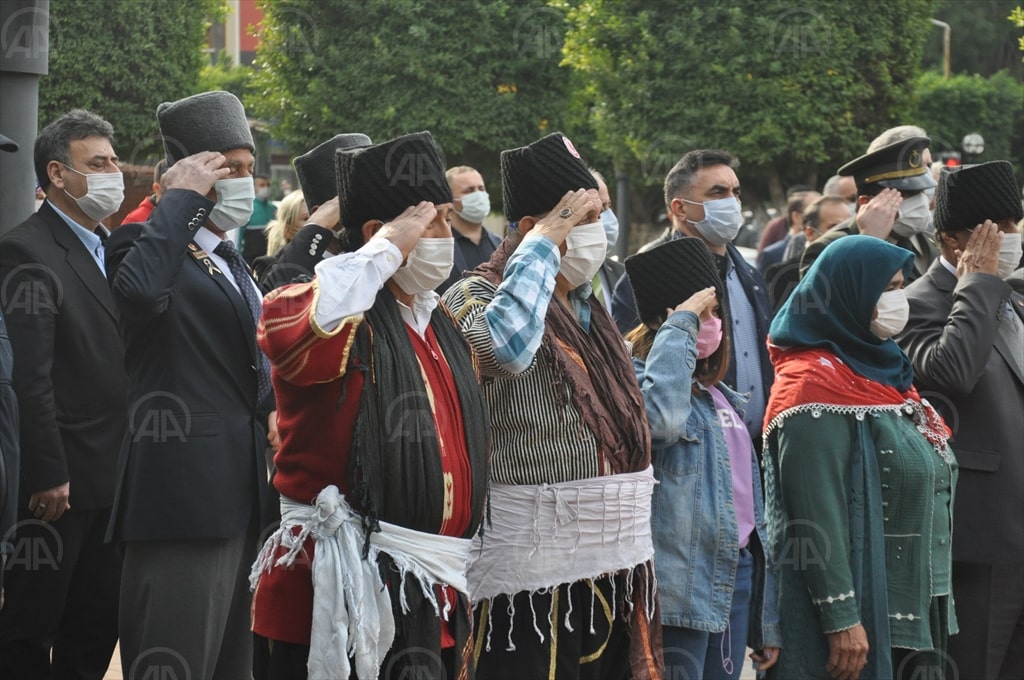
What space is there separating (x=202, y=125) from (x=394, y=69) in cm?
1717

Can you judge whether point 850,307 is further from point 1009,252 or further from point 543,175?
point 1009,252

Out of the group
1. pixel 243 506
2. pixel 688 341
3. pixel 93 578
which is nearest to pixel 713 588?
pixel 688 341

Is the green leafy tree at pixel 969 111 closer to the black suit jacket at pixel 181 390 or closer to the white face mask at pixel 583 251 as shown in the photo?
the white face mask at pixel 583 251

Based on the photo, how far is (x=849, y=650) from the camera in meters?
4.41

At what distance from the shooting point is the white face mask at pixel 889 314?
4621mm

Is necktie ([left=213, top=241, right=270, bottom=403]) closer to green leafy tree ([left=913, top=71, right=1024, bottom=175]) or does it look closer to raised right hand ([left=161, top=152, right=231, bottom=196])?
raised right hand ([left=161, top=152, right=231, bottom=196])

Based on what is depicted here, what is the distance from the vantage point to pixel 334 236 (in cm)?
529

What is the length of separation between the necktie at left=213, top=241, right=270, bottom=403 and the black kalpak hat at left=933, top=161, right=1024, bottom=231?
2783 mm

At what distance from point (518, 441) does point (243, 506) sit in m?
0.88

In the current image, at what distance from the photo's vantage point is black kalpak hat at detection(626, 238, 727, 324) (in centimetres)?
470

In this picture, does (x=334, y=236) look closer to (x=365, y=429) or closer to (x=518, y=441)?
(x=518, y=441)

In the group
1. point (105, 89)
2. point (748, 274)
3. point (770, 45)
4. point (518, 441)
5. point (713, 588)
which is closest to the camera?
point (518, 441)

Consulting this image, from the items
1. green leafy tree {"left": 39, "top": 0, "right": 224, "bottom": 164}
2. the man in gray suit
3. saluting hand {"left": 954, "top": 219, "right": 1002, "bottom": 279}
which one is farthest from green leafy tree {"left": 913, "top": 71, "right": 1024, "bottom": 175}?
the man in gray suit

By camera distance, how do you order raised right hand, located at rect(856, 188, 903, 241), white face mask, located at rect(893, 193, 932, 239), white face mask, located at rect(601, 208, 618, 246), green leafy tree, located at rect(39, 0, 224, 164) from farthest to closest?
green leafy tree, located at rect(39, 0, 224, 164), white face mask, located at rect(893, 193, 932, 239), raised right hand, located at rect(856, 188, 903, 241), white face mask, located at rect(601, 208, 618, 246)
